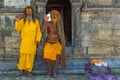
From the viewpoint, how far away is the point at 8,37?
10.2 meters

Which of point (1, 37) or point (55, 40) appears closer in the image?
point (55, 40)

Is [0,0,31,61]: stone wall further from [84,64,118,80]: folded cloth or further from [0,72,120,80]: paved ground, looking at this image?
[84,64,118,80]: folded cloth

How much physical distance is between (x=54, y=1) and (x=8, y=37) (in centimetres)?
260

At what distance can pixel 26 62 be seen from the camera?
31.2 ft

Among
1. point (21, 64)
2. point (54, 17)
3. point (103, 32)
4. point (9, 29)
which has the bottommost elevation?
point (21, 64)

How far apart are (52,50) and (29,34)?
2.36ft

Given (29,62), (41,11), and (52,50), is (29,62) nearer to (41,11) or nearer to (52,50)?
(52,50)

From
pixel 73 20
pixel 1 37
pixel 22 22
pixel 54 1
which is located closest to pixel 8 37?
pixel 1 37

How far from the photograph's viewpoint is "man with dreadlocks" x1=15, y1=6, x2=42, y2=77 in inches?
371

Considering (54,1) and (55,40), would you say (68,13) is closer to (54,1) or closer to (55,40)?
(54,1)

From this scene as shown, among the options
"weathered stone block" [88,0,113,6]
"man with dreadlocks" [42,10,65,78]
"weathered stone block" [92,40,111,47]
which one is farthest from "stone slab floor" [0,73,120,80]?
"weathered stone block" [88,0,113,6]

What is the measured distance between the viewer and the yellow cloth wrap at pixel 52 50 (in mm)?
9500

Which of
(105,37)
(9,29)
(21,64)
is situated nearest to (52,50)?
(21,64)

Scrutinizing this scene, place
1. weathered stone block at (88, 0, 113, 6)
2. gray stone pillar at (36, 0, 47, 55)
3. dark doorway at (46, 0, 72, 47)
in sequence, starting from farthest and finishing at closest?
dark doorway at (46, 0, 72, 47) → weathered stone block at (88, 0, 113, 6) → gray stone pillar at (36, 0, 47, 55)
